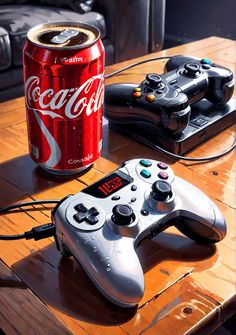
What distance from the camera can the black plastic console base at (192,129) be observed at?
768 mm

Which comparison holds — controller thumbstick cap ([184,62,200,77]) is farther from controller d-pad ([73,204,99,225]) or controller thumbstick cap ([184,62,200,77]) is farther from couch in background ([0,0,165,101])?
couch in background ([0,0,165,101])

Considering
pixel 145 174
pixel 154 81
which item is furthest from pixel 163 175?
pixel 154 81

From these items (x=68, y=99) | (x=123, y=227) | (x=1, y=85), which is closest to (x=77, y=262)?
(x=123, y=227)

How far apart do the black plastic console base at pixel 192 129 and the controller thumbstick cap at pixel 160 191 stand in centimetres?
21

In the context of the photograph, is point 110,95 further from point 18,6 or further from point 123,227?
point 18,6

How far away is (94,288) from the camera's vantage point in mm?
516

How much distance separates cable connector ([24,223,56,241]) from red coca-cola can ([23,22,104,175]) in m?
0.13

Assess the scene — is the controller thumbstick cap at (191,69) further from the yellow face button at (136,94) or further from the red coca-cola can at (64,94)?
the red coca-cola can at (64,94)

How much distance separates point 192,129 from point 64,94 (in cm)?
27

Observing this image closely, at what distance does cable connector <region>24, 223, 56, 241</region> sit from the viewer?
56cm

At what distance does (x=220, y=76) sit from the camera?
0.84 m

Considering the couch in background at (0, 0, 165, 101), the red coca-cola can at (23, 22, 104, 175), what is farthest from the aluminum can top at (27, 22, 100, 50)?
the couch in background at (0, 0, 165, 101)

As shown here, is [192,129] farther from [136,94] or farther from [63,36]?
[63,36]

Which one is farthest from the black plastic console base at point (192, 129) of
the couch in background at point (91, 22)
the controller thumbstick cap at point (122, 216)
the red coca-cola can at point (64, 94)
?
the couch in background at point (91, 22)
